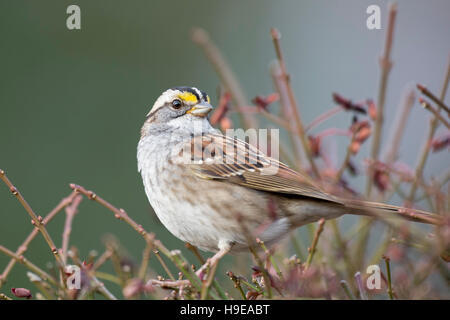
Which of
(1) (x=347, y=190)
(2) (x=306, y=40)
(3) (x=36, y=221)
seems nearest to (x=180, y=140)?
(1) (x=347, y=190)

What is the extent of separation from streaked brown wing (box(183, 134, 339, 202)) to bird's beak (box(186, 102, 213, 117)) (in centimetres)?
11

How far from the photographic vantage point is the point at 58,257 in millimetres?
1582

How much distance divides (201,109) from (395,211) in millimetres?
1164

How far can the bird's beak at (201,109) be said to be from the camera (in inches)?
115

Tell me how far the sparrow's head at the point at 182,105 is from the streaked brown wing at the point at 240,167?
5.5 inches

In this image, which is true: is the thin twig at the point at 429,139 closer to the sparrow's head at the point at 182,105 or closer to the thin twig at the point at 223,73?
the thin twig at the point at 223,73

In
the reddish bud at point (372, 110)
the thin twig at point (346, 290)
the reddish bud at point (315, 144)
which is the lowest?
the thin twig at point (346, 290)

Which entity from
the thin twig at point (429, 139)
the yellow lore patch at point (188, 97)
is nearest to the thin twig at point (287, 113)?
the thin twig at point (429, 139)

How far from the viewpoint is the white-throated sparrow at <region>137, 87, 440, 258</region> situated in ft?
8.35

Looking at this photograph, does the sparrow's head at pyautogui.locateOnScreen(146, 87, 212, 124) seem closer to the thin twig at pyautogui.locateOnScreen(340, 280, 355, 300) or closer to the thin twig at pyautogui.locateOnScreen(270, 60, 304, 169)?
the thin twig at pyautogui.locateOnScreen(270, 60, 304, 169)

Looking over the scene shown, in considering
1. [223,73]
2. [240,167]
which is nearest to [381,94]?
[223,73]

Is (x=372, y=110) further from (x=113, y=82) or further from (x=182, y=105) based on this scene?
(x=113, y=82)

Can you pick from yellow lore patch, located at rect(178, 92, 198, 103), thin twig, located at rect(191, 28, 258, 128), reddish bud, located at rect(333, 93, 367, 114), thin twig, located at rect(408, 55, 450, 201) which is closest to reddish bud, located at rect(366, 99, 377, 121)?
reddish bud, located at rect(333, 93, 367, 114)
